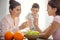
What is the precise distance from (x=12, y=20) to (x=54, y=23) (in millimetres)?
410

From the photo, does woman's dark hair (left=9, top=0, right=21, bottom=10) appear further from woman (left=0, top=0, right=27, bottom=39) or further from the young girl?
the young girl

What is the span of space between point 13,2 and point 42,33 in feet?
1.27

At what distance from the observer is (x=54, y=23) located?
119cm

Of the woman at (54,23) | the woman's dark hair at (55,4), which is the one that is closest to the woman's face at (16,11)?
the woman at (54,23)

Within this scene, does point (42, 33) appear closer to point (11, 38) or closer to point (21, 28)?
point (21, 28)

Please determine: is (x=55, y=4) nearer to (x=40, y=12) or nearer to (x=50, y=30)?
(x=40, y=12)

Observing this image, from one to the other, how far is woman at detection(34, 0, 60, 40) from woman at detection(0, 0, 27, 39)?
0.18m

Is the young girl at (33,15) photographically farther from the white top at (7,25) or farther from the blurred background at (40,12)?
the white top at (7,25)

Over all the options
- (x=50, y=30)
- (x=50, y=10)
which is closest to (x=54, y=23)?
(x=50, y=30)

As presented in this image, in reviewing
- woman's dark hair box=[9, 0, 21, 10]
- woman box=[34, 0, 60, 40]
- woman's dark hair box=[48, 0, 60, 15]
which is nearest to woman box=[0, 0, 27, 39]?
woman's dark hair box=[9, 0, 21, 10]

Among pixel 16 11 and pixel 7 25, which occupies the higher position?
pixel 16 11

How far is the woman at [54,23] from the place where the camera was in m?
1.19

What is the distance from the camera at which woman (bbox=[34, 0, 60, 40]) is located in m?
1.19

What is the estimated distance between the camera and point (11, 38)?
1.04 metres
